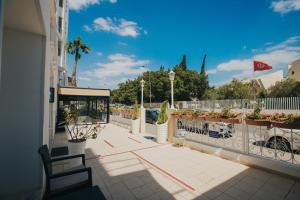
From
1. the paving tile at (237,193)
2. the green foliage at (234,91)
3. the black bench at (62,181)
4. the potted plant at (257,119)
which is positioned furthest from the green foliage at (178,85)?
the black bench at (62,181)

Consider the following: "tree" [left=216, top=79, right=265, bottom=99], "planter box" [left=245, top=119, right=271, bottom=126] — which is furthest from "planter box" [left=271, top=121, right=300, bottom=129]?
"tree" [left=216, top=79, right=265, bottom=99]

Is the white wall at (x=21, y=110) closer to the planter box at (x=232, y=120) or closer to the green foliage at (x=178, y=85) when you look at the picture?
the planter box at (x=232, y=120)

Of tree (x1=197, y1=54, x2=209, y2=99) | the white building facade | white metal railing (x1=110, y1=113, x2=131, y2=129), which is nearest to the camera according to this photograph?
the white building facade

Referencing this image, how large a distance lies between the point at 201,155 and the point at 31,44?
4.99 m

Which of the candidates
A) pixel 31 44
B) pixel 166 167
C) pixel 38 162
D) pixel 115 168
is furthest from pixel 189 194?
pixel 31 44

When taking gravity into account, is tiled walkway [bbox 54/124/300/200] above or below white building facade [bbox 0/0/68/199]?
below

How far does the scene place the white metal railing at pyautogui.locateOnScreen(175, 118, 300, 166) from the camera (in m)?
3.83

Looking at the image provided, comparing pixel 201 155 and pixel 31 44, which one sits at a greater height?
pixel 31 44

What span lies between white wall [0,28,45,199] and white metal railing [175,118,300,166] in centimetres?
444

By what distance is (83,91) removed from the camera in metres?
12.6

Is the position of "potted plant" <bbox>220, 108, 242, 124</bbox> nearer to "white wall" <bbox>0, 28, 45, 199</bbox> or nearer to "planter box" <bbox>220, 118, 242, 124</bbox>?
"planter box" <bbox>220, 118, 242, 124</bbox>

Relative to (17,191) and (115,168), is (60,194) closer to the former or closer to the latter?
(17,191)

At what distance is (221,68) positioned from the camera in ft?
139

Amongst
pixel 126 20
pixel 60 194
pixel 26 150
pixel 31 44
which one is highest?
pixel 126 20
